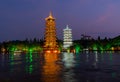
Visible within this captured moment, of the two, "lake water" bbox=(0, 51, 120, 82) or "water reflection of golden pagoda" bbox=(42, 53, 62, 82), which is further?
A: "lake water" bbox=(0, 51, 120, 82)

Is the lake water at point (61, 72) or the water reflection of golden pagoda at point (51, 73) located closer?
the water reflection of golden pagoda at point (51, 73)

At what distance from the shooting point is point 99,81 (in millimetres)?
31828

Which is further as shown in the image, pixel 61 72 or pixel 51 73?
pixel 61 72

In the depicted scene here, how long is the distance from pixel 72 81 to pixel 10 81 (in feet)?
20.1

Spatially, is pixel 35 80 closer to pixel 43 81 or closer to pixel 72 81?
pixel 43 81

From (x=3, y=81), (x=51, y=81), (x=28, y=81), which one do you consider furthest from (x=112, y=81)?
(x=3, y=81)

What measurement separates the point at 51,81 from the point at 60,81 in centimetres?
87

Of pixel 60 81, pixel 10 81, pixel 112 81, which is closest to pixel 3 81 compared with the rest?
pixel 10 81

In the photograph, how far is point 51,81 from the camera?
31438 millimetres

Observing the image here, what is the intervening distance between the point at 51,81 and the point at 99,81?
15.3 feet

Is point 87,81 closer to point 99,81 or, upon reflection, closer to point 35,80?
point 99,81

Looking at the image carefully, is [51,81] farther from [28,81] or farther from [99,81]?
[99,81]

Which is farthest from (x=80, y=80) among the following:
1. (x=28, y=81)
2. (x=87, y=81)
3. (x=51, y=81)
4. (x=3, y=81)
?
(x=3, y=81)

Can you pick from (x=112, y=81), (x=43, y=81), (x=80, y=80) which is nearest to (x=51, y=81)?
(x=43, y=81)
